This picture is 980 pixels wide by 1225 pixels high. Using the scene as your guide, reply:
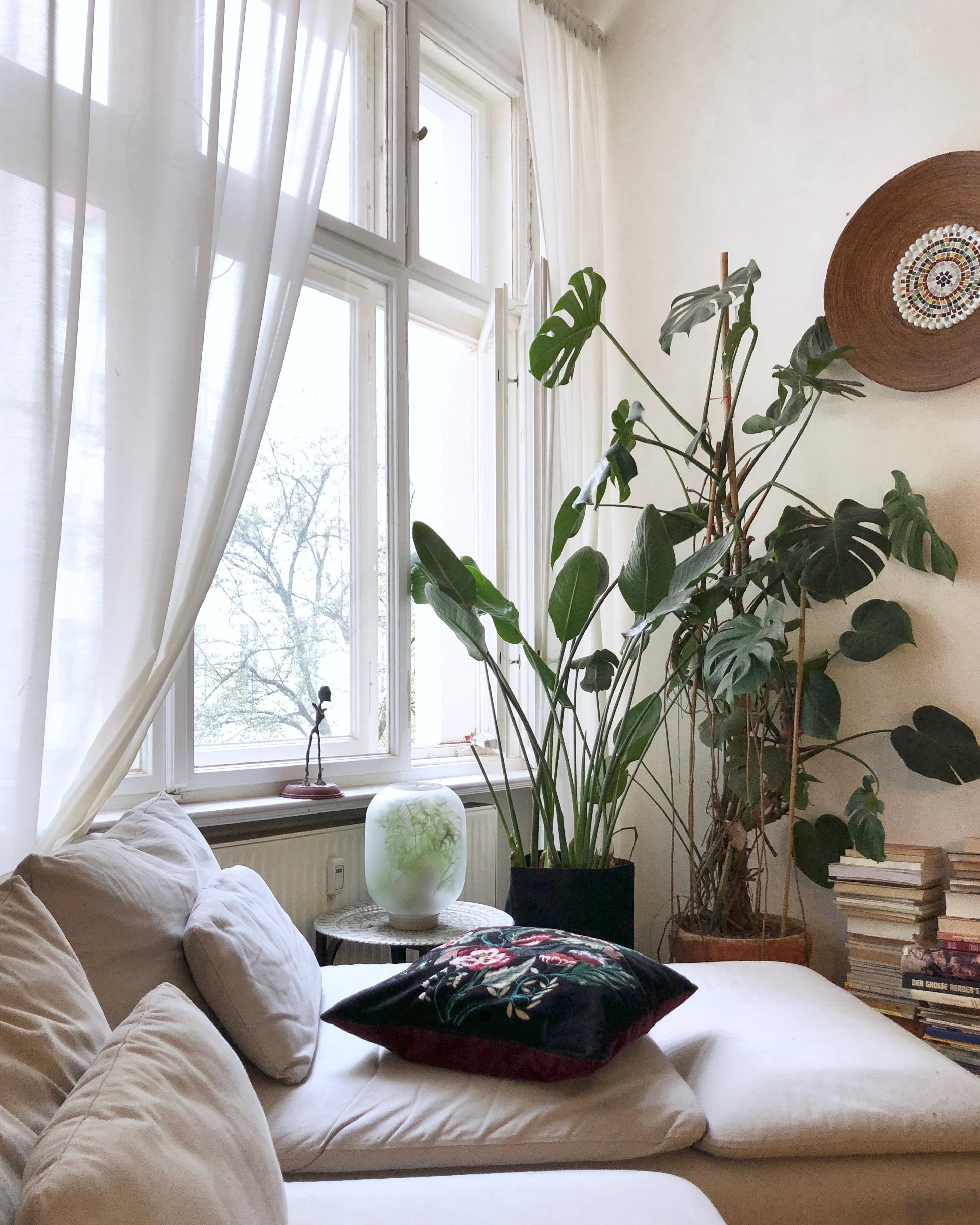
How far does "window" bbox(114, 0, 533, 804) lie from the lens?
267 cm

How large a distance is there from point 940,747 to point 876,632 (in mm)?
343

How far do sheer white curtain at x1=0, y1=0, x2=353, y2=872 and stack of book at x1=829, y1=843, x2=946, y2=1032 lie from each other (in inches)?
70.8

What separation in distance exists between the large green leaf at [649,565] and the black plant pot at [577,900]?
706mm

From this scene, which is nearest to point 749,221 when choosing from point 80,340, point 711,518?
point 711,518

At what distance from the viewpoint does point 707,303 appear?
2.78 m

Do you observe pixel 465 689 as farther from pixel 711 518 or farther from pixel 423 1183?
pixel 423 1183

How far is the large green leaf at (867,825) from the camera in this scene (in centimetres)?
252

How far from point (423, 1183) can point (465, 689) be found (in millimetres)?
2236

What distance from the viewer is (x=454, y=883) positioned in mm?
2445

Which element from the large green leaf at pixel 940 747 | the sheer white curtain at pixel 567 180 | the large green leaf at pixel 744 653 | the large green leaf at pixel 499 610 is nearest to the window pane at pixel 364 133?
the sheer white curtain at pixel 567 180

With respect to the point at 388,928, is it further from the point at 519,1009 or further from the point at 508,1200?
the point at 508,1200

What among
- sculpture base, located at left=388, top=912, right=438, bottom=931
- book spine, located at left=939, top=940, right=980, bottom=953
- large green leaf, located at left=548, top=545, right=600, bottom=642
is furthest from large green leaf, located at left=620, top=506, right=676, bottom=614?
book spine, located at left=939, top=940, right=980, bottom=953

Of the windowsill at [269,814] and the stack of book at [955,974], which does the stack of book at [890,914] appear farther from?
the windowsill at [269,814]

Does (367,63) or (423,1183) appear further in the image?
(367,63)
